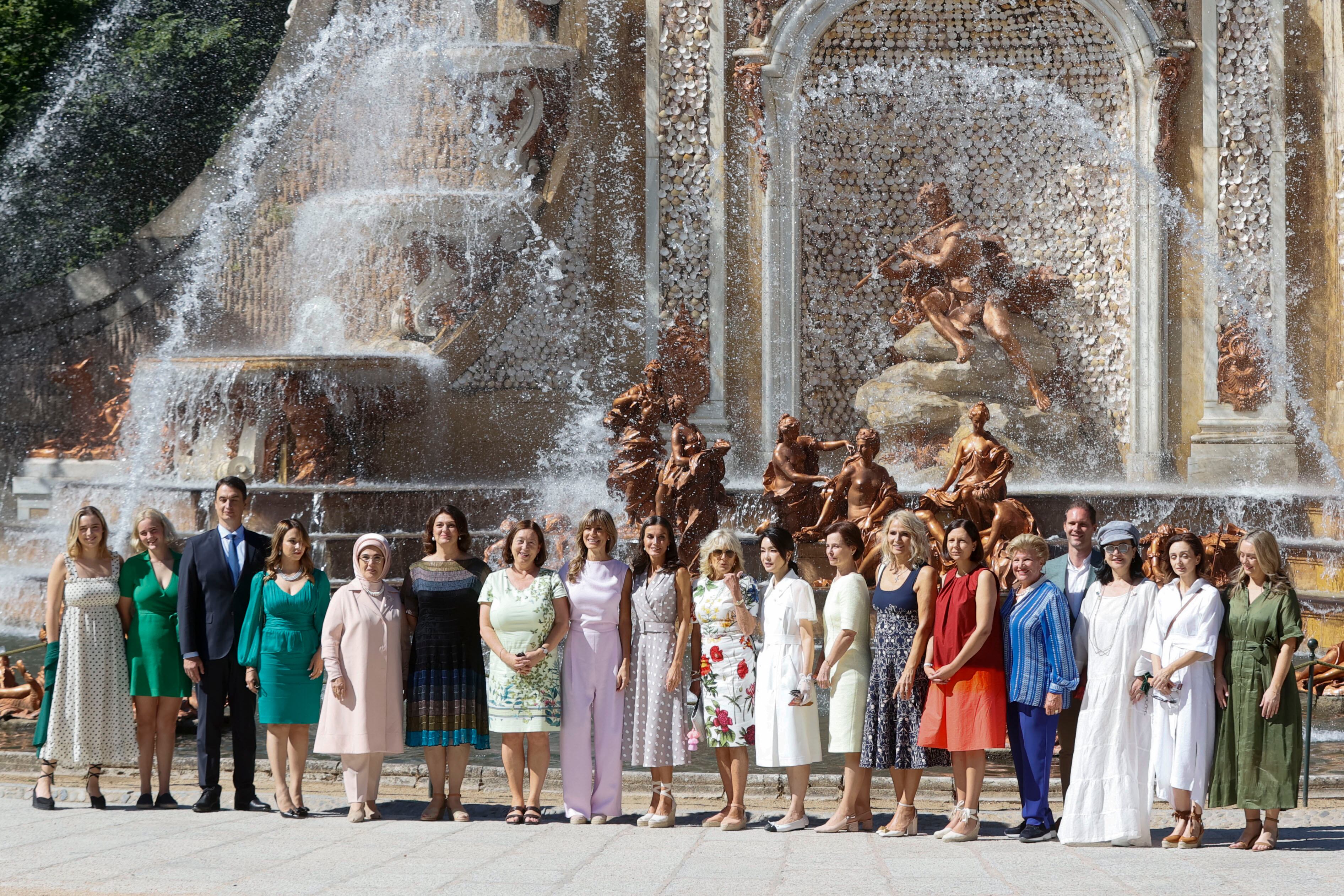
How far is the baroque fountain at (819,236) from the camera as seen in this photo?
15734 mm

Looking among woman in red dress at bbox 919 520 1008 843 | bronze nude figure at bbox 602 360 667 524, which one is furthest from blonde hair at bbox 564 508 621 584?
bronze nude figure at bbox 602 360 667 524

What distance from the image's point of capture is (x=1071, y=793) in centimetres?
625

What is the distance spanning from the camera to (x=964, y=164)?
16.8 m

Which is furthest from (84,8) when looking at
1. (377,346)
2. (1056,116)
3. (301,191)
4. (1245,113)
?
(1245,113)

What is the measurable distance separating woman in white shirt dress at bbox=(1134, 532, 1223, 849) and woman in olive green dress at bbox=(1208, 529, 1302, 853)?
0.21ft

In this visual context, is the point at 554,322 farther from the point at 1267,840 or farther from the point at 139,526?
the point at 1267,840

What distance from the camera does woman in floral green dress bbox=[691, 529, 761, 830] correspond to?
6.67m

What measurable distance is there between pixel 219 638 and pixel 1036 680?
3720mm

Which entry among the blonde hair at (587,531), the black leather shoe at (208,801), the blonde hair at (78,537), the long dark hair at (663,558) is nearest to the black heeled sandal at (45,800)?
the black leather shoe at (208,801)

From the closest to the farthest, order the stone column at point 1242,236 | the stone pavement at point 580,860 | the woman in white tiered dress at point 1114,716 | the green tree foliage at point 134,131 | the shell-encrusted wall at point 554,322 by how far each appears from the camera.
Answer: the stone pavement at point 580,860 < the woman in white tiered dress at point 1114,716 < the stone column at point 1242,236 < the shell-encrusted wall at point 554,322 < the green tree foliage at point 134,131

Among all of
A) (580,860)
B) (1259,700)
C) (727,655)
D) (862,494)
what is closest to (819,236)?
(862,494)

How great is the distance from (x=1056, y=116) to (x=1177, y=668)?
11.5m

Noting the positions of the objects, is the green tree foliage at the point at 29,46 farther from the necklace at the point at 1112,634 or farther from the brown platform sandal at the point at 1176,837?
the brown platform sandal at the point at 1176,837

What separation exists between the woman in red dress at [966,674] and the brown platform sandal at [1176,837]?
76 centimetres
